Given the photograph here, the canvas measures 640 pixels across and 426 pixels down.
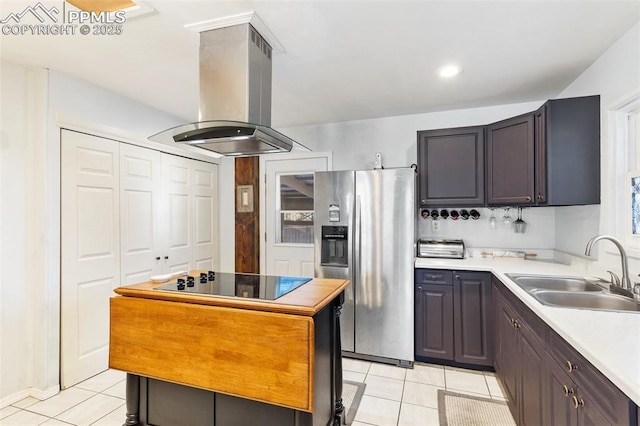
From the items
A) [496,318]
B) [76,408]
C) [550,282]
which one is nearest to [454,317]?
[496,318]

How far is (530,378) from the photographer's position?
167cm

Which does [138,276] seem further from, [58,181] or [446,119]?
[446,119]

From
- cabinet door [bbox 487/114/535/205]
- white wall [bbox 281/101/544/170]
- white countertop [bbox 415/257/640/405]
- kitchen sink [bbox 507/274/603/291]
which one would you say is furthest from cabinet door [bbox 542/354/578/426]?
white wall [bbox 281/101/544/170]

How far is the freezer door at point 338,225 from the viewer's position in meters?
3.04

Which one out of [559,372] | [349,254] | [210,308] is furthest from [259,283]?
[559,372]

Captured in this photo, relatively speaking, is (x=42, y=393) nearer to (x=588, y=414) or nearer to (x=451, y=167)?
(x=588, y=414)

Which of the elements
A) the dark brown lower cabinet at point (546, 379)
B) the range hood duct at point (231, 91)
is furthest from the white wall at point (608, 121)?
the range hood duct at point (231, 91)

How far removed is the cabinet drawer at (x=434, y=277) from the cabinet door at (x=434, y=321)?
0.12 ft

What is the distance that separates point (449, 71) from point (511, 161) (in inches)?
38.3

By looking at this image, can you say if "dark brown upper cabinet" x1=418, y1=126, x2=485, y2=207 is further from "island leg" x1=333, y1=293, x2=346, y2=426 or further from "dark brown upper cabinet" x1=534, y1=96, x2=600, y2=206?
"island leg" x1=333, y1=293, x2=346, y2=426

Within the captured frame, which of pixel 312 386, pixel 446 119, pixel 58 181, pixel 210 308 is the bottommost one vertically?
pixel 312 386

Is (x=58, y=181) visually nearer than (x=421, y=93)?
Yes

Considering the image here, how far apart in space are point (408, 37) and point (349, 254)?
1.87m

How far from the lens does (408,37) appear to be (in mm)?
1978
